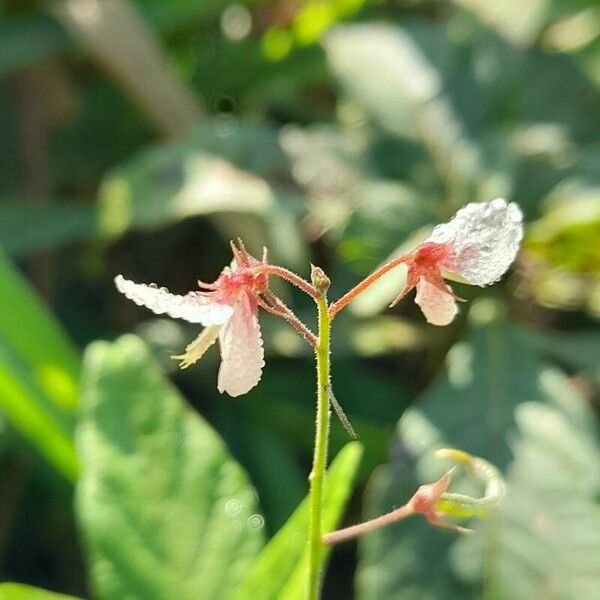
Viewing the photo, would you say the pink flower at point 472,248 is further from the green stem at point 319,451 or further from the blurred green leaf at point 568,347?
the blurred green leaf at point 568,347

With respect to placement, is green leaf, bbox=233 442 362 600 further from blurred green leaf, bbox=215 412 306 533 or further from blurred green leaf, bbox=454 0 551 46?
blurred green leaf, bbox=454 0 551 46

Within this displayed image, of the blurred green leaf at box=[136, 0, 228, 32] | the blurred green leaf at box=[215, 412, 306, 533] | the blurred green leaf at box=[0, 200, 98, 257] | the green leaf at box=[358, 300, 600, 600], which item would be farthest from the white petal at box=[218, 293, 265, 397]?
the blurred green leaf at box=[136, 0, 228, 32]

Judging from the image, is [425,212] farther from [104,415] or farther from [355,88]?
[104,415]

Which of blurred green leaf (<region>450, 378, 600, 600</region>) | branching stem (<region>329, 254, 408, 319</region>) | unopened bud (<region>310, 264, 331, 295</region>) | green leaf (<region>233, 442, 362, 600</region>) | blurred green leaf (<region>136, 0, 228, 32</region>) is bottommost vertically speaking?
blurred green leaf (<region>450, 378, 600, 600</region>)

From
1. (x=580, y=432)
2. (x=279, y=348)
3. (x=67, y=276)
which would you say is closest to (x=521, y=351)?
(x=580, y=432)

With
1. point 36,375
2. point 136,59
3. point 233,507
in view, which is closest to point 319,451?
point 233,507

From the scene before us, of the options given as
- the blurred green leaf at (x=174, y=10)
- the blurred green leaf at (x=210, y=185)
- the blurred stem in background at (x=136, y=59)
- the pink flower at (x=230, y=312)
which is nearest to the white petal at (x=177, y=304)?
the pink flower at (x=230, y=312)
